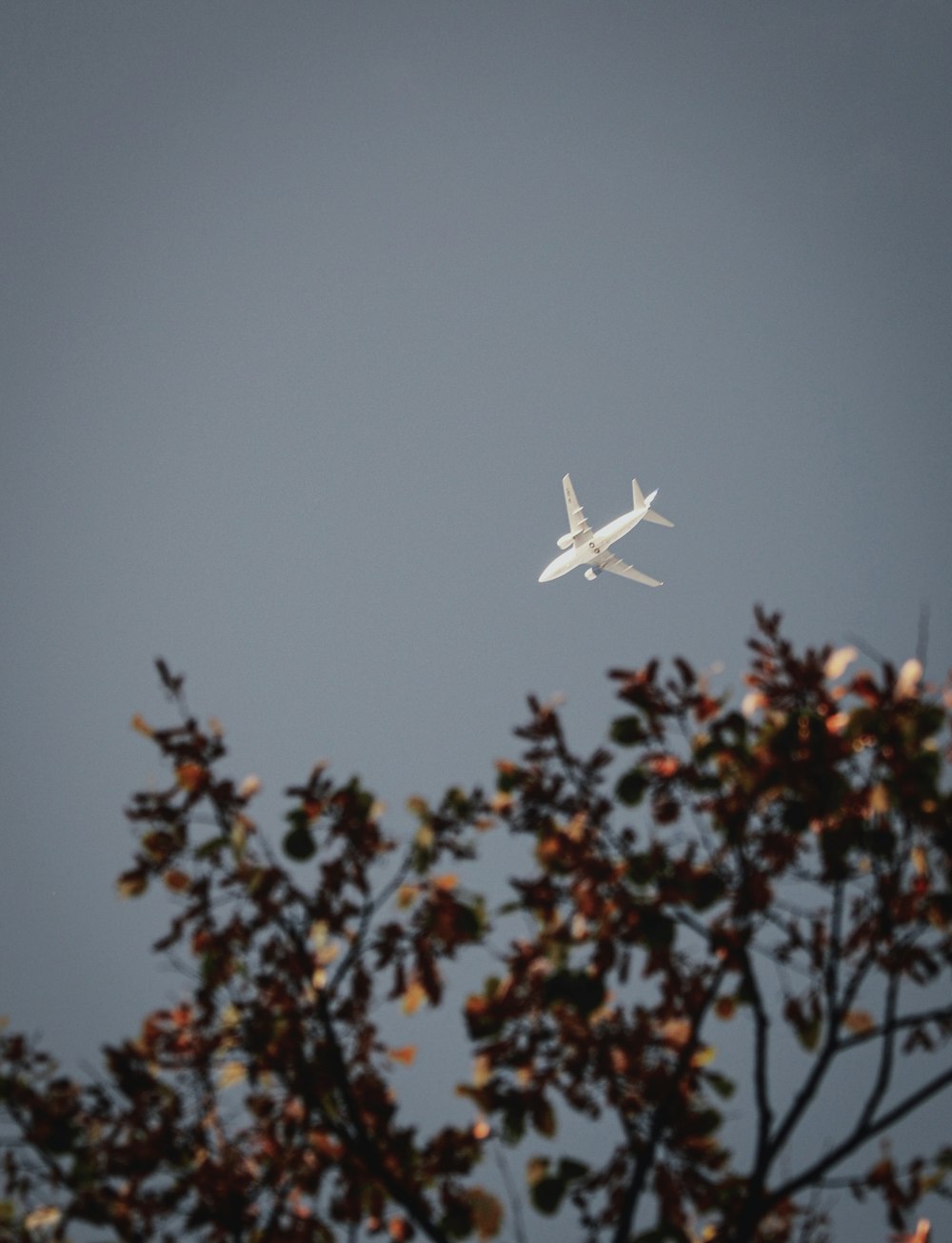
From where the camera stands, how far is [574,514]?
45125mm

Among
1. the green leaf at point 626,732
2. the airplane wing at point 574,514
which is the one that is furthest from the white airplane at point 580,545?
the green leaf at point 626,732

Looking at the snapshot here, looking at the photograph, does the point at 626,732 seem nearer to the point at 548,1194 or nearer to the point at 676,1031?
the point at 676,1031

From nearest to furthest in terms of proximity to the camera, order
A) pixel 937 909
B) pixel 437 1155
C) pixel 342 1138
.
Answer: pixel 937 909
pixel 342 1138
pixel 437 1155

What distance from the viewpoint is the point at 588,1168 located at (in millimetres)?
4547

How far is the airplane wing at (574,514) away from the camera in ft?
146

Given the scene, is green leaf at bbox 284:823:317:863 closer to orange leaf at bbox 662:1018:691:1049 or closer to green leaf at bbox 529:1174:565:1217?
green leaf at bbox 529:1174:565:1217

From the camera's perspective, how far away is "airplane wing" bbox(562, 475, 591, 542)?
4454 centimetres

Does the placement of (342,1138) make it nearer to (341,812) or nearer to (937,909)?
(341,812)

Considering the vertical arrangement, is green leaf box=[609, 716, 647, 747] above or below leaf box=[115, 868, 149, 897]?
above

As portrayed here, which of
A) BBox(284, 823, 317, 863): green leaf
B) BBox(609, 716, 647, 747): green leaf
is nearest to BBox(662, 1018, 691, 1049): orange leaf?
BBox(609, 716, 647, 747): green leaf

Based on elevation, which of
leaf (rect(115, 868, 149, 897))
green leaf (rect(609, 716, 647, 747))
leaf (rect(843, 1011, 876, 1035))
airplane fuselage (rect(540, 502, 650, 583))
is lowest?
leaf (rect(843, 1011, 876, 1035))

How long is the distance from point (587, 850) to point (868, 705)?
1755 millimetres

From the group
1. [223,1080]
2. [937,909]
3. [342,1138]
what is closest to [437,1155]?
[342,1138]

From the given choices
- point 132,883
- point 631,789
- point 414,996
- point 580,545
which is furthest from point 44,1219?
point 580,545
